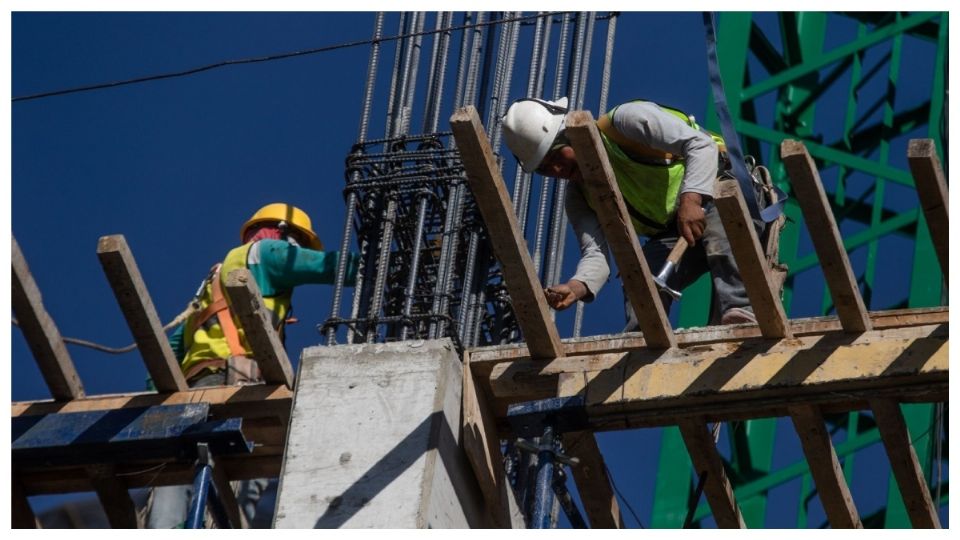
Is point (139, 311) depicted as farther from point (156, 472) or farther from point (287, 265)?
point (287, 265)

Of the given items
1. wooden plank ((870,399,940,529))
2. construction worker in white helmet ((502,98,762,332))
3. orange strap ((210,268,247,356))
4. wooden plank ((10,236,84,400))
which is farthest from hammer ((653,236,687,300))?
orange strap ((210,268,247,356))

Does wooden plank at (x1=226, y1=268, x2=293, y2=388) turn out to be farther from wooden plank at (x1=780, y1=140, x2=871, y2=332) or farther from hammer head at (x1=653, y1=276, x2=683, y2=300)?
wooden plank at (x1=780, y1=140, x2=871, y2=332)

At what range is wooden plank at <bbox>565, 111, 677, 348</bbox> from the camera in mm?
8352

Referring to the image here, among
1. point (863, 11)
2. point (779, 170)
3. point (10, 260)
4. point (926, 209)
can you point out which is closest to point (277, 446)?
point (10, 260)

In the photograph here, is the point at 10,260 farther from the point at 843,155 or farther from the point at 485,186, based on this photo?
the point at 843,155

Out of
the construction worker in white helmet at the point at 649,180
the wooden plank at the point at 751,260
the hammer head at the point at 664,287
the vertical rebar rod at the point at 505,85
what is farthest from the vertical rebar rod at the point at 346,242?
the wooden plank at the point at 751,260

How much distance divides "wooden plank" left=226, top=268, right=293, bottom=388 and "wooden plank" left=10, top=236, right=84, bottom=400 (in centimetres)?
92

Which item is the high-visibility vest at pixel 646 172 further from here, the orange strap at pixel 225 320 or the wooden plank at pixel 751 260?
the orange strap at pixel 225 320

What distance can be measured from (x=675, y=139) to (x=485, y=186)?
1685mm

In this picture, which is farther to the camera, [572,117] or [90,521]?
[90,521]

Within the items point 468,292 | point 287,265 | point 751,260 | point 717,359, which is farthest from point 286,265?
point 751,260

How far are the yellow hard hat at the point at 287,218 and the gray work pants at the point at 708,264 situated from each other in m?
3.30

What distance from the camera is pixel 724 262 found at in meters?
10.2

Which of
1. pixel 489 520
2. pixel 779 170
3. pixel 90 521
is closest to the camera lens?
pixel 489 520
